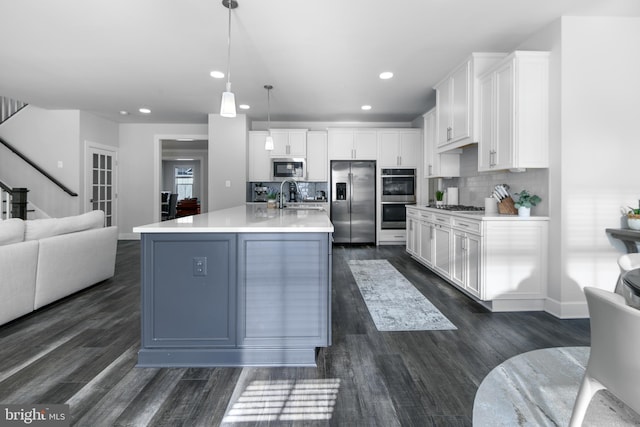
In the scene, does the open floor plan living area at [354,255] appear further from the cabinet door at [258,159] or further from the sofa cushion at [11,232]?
the cabinet door at [258,159]

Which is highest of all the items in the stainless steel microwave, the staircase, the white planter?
the staircase

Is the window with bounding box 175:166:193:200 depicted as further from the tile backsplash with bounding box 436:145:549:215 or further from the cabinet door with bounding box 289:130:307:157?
the tile backsplash with bounding box 436:145:549:215

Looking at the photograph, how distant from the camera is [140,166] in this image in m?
7.02

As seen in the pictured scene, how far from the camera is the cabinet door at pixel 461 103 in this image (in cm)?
368

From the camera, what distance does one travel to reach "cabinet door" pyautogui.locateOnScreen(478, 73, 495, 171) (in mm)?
3351

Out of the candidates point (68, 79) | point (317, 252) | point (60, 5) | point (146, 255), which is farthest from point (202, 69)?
point (317, 252)

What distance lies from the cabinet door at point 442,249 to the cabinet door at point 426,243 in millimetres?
175

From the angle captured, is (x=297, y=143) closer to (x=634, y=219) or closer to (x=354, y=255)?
(x=354, y=255)

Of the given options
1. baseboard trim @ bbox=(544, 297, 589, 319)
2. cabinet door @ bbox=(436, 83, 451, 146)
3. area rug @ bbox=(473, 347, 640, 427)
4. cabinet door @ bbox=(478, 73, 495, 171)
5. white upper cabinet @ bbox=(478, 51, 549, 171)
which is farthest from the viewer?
cabinet door @ bbox=(436, 83, 451, 146)

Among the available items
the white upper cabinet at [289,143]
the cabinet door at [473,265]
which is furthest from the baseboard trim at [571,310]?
the white upper cabinet at [289,143]

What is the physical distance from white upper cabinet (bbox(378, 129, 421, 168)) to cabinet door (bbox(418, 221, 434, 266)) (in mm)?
1931

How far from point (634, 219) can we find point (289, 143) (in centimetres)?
508

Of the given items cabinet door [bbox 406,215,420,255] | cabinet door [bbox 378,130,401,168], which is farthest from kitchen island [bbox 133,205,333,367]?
cabinet door [bbox 378,130,401,168]

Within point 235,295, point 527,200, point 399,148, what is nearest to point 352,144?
point 399,148
